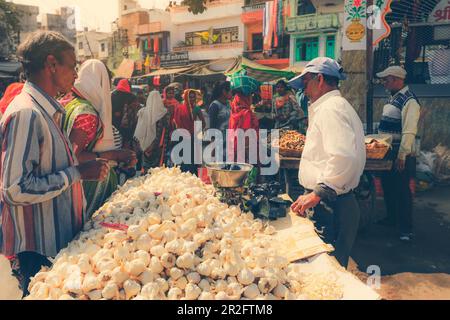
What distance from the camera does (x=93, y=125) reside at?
249 cm

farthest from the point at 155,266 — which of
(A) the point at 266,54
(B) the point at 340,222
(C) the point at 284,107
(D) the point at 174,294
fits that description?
(A) the point at 266,54

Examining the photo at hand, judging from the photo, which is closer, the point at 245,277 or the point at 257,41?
the point at 245,277

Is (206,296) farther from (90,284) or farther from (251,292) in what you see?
(90,284)

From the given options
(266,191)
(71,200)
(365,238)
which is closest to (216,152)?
(365,238)

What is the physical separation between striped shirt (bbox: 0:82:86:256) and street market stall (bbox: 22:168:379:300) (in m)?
0.16

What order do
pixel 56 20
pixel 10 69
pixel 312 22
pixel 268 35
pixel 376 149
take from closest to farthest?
pixel 376 149, pixel 10 69, pixel 312 22, pixel 268 35, pixel 56 20

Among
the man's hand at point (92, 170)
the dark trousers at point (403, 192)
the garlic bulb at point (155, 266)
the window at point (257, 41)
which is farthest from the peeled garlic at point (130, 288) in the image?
the window at point (257, 41)

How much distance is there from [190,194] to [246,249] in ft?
2.14

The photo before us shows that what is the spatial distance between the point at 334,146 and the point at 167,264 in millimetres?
1494

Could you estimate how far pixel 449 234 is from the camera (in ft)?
17.5

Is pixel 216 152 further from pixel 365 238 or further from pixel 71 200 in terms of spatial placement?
Answer: pixel 71 200

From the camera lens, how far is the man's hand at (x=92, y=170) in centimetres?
213

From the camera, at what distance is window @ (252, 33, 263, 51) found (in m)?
32.4

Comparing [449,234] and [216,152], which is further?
[216,152]
